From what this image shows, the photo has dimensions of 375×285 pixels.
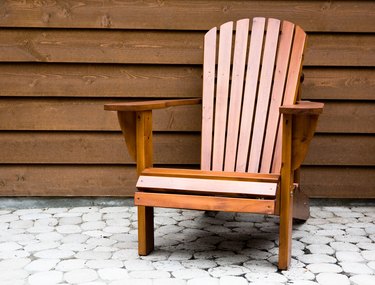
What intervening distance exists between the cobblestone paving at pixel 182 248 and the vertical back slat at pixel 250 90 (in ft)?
1.43

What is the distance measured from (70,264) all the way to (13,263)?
0.26 meters

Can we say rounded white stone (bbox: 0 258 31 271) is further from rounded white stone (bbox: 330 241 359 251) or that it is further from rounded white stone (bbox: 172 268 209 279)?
rounded white stone (bbox: 330 241 359 251)

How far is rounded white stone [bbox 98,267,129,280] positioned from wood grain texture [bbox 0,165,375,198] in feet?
3.67

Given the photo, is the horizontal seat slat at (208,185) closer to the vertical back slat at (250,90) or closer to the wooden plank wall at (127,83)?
the vertical back slat at (250,90)

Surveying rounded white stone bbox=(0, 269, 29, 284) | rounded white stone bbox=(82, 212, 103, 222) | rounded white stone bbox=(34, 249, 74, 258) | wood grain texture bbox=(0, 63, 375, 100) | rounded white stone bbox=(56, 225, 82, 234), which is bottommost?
rounded white stone bbox=(82, 212, 103, 222)

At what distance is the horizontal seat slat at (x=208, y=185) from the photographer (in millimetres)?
2314

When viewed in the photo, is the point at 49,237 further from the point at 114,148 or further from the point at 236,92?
the point at 236,92

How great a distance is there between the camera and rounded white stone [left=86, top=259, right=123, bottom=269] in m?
2.43

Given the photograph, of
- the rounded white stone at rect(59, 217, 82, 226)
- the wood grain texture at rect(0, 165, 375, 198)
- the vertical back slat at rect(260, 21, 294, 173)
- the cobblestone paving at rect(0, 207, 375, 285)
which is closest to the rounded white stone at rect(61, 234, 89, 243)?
the cobblestone paving at rect(0, 207, 375, 285)

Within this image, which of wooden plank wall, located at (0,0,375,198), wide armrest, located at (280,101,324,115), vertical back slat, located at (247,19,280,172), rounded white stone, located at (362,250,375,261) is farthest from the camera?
wooden plank wall, located at (0,0,375,198)

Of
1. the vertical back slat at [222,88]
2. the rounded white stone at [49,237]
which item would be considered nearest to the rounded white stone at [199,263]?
the vertical back slat at [222,88]

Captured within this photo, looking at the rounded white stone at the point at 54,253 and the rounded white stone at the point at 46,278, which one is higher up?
the rounded white stone at the point at 46,278

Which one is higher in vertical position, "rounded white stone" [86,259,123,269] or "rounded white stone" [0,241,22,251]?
"rounded white stone" [86,259,123,269]

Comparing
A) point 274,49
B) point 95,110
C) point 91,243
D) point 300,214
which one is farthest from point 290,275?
point 95,110
